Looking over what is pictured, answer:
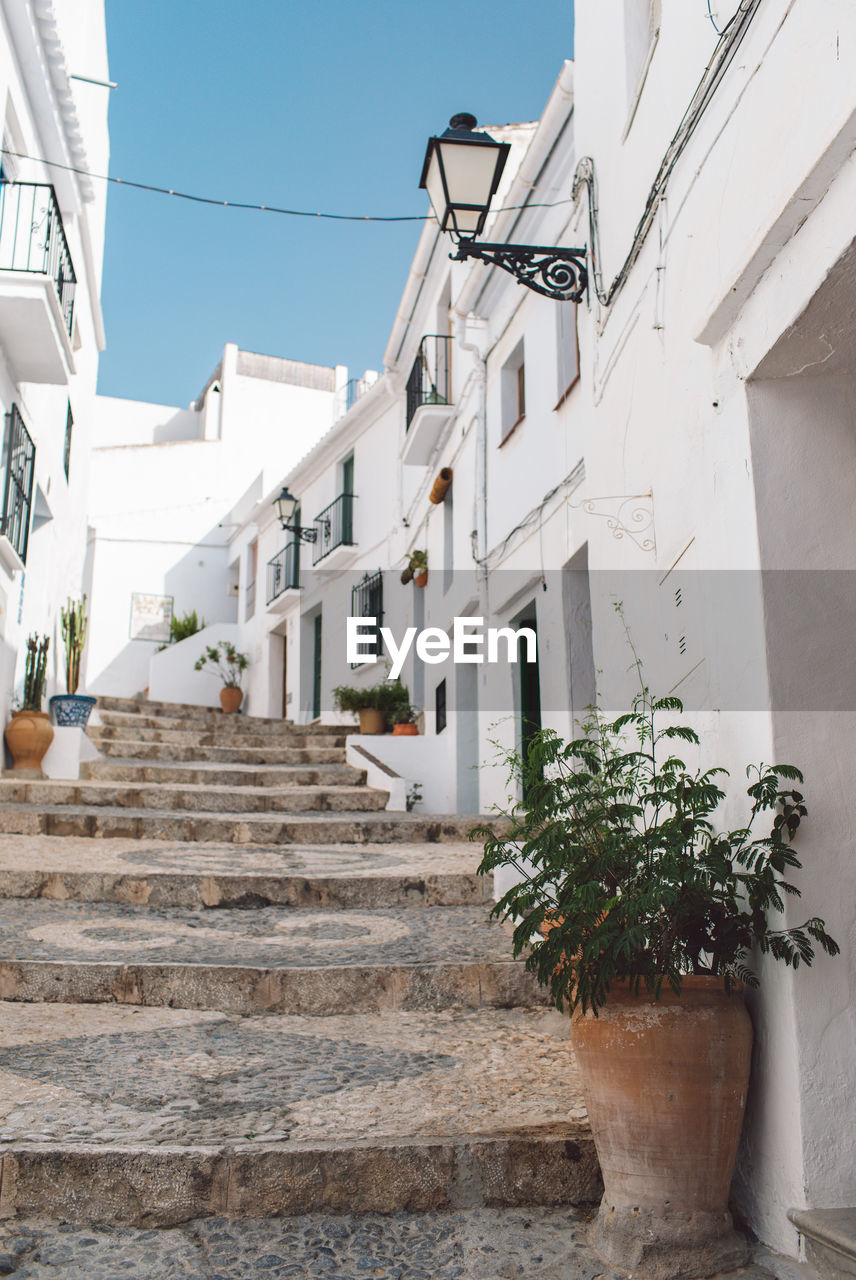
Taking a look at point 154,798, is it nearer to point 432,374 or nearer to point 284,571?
point 432,374

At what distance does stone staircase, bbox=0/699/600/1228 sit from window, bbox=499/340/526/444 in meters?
3.83

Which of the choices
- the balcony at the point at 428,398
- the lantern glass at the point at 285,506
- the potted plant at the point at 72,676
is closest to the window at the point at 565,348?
the balcony at the point at 428,398

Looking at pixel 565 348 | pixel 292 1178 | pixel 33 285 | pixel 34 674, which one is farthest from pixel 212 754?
pixel 292 1178

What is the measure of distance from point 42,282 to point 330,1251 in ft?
22.6

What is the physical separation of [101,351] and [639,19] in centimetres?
1037

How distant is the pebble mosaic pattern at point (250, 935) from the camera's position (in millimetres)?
3938

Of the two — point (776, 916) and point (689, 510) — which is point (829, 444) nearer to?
point (689, 510)

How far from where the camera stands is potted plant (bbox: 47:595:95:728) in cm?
934


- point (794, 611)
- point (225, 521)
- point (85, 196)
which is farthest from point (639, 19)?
point (225, 521)

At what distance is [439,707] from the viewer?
10945 millimetres

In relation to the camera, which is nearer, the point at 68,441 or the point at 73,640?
the point at 73,640

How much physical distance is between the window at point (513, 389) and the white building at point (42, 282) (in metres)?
3.64

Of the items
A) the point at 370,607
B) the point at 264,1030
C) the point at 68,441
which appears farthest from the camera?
the point at 370,607

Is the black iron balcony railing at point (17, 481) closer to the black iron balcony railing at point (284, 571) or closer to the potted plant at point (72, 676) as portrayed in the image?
the potted plant at point (72, 676)
